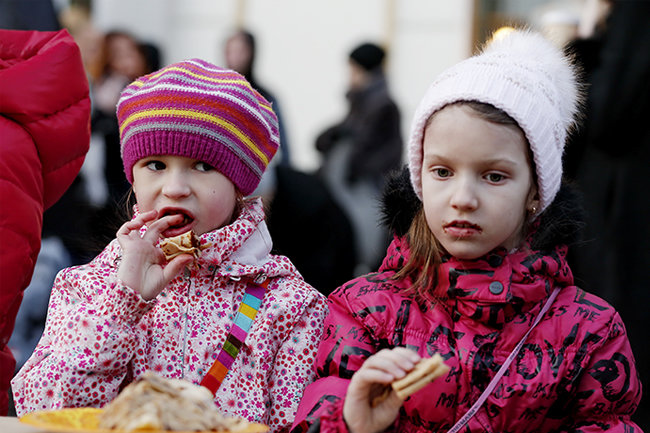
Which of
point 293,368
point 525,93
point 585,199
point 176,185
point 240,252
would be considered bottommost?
point 585,199

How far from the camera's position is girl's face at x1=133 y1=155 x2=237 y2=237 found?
2533mm

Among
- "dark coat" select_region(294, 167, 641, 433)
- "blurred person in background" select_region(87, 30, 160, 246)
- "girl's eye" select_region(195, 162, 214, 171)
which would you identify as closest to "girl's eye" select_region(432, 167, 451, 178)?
"dark coat" select_region(294, 167, 641, 433)

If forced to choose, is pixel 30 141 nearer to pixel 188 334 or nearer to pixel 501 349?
pixel 188 334

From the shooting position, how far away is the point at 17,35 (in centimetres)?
303

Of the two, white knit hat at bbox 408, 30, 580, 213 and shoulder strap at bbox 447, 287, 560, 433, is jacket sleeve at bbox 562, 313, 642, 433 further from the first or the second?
white knit hat at bbox 408, 30, 580, 213

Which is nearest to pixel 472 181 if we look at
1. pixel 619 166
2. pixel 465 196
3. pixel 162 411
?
pixel 465 196

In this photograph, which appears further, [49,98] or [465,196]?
[49,98]

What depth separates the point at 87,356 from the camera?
7.61 feet

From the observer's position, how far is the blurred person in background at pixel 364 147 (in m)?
6.51

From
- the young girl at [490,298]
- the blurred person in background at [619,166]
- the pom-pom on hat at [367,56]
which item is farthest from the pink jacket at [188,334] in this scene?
the pom-pom on hat at [367,56]

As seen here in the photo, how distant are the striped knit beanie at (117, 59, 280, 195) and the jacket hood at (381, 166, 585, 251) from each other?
38 centimetres

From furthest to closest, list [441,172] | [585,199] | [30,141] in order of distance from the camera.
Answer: [585,199] < [30,141] < [441,172]

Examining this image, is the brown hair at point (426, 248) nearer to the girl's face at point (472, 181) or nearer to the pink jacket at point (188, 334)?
the girl's face at point (472, 181)

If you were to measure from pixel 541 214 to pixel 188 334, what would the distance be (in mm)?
957
